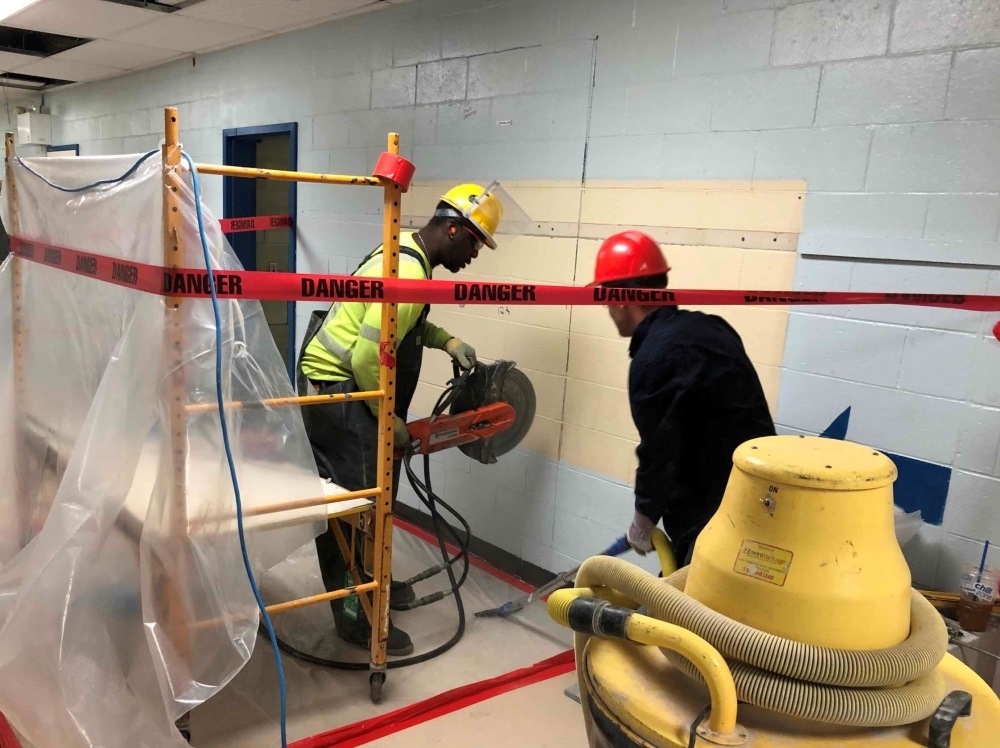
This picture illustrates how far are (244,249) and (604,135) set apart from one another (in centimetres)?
358

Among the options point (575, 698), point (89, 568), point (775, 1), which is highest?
point (775, 1)

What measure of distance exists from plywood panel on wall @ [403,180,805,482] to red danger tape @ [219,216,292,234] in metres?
1.10

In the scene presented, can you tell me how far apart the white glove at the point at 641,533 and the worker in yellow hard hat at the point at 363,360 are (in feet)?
3.15

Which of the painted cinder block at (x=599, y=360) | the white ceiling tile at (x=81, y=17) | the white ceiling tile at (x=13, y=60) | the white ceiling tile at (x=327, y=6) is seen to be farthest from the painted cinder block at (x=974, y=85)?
the white ceiling tile at (x=13, y=60)

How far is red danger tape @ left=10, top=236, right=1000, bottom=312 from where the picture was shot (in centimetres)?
161

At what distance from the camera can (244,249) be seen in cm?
566

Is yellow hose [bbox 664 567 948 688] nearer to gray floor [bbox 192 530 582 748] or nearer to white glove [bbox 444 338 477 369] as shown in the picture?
gray floor [bbox 192 530 582 748]

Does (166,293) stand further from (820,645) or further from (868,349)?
(868,349)

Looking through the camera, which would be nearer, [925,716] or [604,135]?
[925,716]

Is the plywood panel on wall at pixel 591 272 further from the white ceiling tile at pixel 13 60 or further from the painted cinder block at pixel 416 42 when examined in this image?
the white ceiling tile at pixel 13 60

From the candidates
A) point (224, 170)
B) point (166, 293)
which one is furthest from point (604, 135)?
point (166, 293)

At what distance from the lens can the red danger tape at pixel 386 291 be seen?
161 cm

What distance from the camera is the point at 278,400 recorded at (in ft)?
6.14

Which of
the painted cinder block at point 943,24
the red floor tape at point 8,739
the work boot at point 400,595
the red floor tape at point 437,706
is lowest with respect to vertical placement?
the red floor tape at point 437,706
